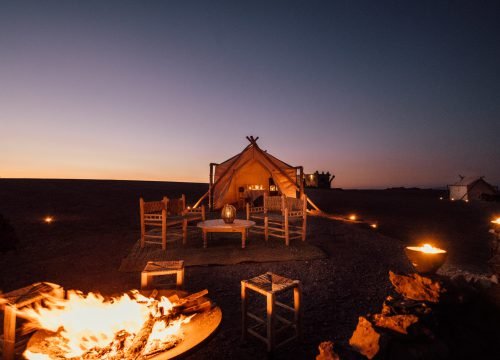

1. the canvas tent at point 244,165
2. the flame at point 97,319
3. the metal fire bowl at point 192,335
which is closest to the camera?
the metal fire bowl at point 192,335

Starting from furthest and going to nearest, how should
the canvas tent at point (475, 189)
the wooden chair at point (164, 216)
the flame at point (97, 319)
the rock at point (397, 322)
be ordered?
the canvas tent at point (475, 189) < the wooden chair at point (164, 216) < the flame at point (97, 319) < the rock at point (397, 322)

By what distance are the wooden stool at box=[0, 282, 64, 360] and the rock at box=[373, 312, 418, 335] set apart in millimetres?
2554

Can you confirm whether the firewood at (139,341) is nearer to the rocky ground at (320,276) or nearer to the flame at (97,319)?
the flame at (97,319)

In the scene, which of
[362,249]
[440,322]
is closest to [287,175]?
[362,249]

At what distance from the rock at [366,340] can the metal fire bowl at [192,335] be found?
103 cm

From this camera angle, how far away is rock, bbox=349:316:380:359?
6.06 feet

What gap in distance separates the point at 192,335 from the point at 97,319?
0.86 meters

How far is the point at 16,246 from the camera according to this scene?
6902 mm

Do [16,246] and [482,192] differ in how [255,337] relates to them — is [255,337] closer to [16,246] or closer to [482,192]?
[16,246]

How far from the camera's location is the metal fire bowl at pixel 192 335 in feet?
5.64

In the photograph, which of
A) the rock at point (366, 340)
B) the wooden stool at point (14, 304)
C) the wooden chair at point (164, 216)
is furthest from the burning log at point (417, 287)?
the wooden chair at point (164, 216)

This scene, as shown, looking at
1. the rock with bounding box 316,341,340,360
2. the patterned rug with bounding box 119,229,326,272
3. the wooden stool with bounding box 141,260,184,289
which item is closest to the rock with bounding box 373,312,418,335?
the rock with bounding box 316,341,340,360

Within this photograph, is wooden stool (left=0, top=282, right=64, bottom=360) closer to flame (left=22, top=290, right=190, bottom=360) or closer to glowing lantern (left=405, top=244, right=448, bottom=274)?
flame (left=22, top=290, right=190, bottom=360)

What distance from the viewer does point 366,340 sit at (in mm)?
1907
